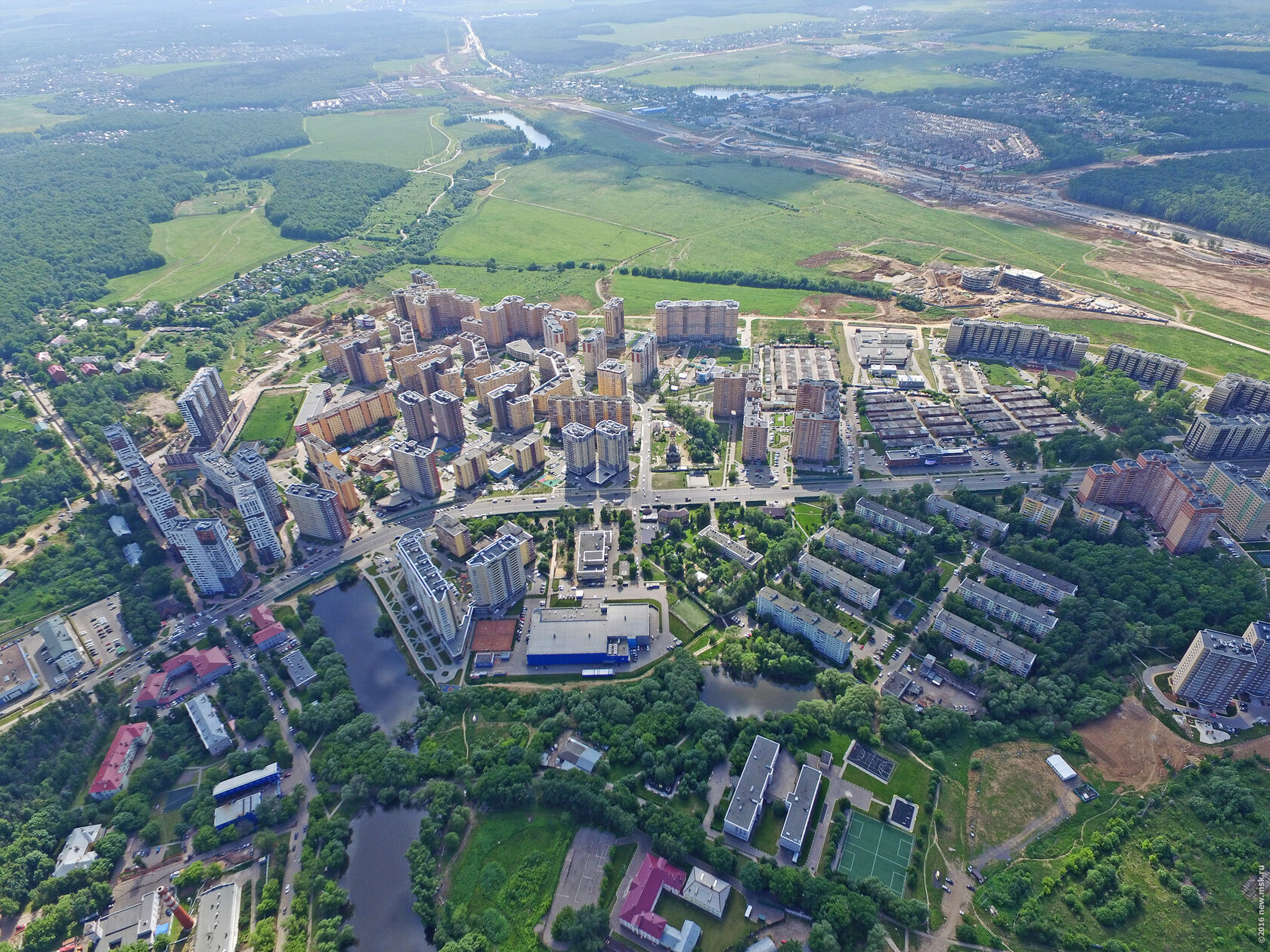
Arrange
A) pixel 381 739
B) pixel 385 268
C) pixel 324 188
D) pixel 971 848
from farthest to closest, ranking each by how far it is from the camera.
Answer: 1. pixel 324 188
2. pixel 385 268
3. pixel 381 739
4. pixel 971 848

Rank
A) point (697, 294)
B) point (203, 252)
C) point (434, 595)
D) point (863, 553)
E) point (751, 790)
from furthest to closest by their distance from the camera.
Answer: point (203, 252), point (697, 294), point (863, 553), point (434, 595), point (751, 790)

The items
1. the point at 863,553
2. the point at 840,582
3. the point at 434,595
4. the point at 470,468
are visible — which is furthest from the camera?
the point at 470,468

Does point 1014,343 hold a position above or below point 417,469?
above

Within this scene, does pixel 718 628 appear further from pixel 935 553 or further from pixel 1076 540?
pixel 1076 540

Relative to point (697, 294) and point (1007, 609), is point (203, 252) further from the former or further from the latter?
point (1007, 609)

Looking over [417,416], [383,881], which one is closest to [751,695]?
[383,881]

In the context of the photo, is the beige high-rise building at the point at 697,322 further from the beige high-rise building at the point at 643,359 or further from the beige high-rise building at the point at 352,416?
the beige high-rise building at the point at 352,416

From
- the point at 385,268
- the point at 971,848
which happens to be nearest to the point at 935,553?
the point at 971,848
